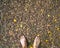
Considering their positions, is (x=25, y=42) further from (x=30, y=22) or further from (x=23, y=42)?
(x=30, y=22)

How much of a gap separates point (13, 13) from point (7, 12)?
0.28 feet

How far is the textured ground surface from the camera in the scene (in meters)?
2.46

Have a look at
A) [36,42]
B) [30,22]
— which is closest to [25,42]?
[36,42]

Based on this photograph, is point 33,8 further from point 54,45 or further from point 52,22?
point 54,45

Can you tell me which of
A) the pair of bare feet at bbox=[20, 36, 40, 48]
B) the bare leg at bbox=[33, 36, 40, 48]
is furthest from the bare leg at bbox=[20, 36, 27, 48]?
the bare leg at bbox=[33, 36, 40, 48]

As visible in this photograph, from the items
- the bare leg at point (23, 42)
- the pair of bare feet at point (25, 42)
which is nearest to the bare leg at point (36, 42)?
the pair of bare feet at point (25, 42)

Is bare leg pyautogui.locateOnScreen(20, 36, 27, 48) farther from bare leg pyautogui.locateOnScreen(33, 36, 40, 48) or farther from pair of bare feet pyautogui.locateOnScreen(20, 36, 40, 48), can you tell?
bare leg pyautogui.locateOnScreen(33, 36, 40, 48)

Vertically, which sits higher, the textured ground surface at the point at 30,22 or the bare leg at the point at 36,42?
the textured ground surface at the point at 30,22

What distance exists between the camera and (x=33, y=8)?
8.42 feet

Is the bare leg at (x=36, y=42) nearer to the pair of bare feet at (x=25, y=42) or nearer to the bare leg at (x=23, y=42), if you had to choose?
the pair of bare feet at (x=25, y=42)

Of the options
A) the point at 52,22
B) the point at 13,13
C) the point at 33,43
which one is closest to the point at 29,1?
the point at 13,13

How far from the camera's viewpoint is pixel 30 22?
8.27 ft

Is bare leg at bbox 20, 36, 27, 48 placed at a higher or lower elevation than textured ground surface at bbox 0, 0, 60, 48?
lower

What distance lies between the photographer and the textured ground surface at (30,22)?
2.46 meters
